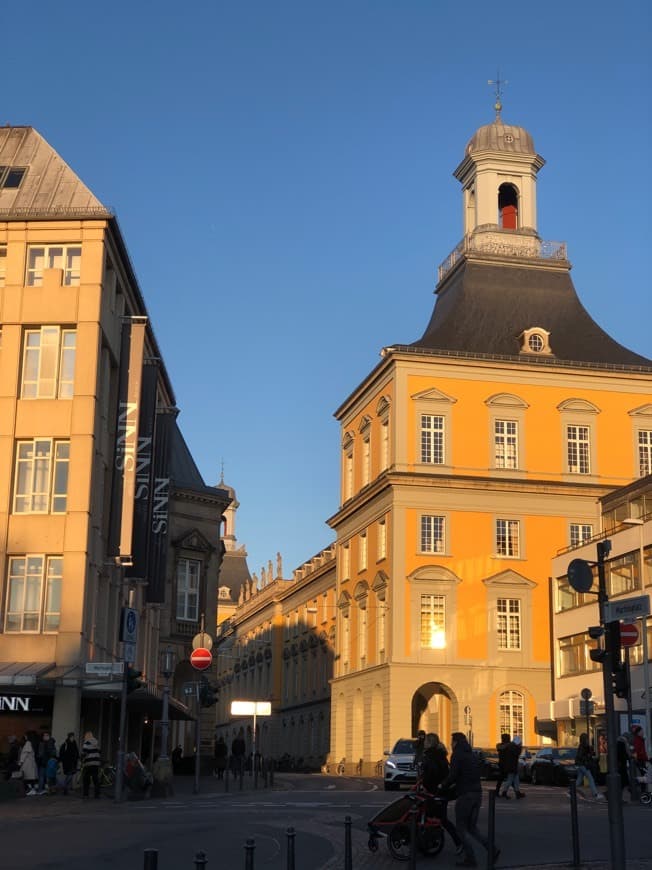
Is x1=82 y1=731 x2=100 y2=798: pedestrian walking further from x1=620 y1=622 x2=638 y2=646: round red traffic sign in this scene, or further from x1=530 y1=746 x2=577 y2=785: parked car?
x1=530 y1=746 x2=577 y2=785: parked car

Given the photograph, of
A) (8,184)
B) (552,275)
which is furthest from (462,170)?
(8,184)

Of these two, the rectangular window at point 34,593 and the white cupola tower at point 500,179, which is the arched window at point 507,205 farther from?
the rectangular window at point 34,593

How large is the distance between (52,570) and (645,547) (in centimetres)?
2593

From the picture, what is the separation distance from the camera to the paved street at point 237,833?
1783 centimetres

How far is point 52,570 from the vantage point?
1554 inches

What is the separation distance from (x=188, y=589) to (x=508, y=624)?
1660 cm

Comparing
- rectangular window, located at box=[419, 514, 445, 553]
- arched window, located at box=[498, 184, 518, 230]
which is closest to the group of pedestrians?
rectangular window, located at box=[419, 514, 445, 553]

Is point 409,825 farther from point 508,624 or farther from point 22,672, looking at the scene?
point 508,624

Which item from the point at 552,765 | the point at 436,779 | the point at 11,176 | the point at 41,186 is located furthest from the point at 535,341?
the point at 436,779

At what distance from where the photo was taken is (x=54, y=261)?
41.7 meters

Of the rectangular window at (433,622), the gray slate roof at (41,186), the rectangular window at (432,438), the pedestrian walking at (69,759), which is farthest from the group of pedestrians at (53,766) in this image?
the rectangular window at (432,438)

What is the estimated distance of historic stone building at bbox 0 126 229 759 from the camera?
127ft

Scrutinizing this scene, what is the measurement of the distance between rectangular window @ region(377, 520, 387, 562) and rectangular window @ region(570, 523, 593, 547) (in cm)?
926

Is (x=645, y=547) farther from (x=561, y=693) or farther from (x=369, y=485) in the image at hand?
(x=369, y=485)
